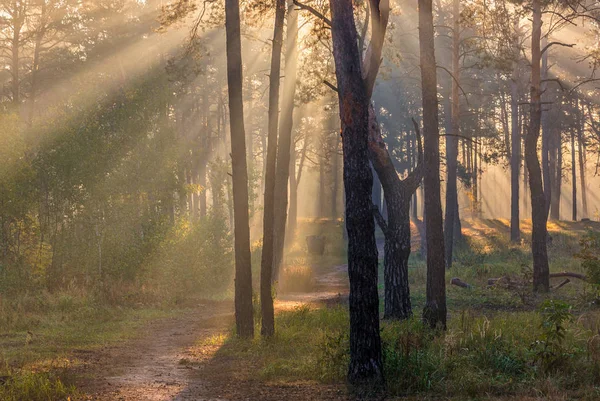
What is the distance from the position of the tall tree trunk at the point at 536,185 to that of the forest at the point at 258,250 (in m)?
0.08

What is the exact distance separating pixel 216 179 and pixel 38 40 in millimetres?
11259

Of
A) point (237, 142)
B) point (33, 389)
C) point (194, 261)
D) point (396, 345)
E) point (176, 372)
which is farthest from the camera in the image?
point (194, 261)

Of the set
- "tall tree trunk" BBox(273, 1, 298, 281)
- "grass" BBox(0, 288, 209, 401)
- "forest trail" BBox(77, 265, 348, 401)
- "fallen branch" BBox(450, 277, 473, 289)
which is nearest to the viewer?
"grass" BBox(0, 288, 209, 401)

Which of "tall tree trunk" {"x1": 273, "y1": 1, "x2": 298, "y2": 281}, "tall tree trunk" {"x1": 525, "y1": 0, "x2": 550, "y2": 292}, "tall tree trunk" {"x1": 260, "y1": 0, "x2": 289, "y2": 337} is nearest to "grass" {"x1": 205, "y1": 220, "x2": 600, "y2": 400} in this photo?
"tall tree trunk" {"x1": 260, "y1": 0, "x2": 289, "y2": 337}

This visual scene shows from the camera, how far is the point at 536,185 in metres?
20.5

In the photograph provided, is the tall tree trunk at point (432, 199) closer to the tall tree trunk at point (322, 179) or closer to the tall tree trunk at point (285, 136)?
the tall tree trunk at point (285, 136)

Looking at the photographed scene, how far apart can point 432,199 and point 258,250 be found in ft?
59.4

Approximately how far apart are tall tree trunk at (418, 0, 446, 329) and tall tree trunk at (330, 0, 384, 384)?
4.15 m

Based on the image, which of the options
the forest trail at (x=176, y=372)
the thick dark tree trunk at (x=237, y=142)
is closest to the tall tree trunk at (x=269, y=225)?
the thick dark tree trunk at (x=237, y=142)

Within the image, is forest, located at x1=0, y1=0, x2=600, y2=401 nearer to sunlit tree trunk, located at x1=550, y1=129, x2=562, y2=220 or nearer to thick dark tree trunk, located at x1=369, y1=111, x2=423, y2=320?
thick dark tree trunk, located at x1=369, y1=111, x2=423, y2=320

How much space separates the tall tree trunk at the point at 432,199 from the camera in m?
13.1

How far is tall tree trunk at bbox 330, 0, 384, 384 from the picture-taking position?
905 cm

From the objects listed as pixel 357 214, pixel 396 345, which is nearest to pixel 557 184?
pixel 396 345

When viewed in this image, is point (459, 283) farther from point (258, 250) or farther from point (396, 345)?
point (396, 345)
